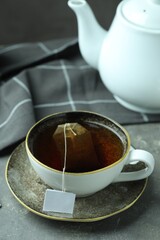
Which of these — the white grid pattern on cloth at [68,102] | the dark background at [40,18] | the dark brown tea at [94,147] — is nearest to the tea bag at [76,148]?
the dark brown tea at [94,147]

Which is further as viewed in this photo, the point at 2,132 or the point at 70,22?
the point at 70,22

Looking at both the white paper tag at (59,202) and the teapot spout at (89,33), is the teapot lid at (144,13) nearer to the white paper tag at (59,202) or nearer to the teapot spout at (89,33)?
the teapot spout at (89,33)

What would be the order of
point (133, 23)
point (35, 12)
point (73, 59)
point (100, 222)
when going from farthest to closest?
point (35, 12), point (73, 59), point (133, 23), point (100, 222)

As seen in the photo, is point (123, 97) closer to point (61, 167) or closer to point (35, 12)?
point (61, 167)

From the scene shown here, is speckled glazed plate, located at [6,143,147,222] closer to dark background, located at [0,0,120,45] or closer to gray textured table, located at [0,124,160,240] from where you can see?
gray textured table, located at [0,124,160,240]

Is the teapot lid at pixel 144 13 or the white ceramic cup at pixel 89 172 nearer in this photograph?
the white ceramic cup at pixel 89 172

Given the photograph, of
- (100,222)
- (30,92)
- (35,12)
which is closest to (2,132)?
(30,92)

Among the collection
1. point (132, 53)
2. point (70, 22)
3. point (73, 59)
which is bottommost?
point (70, 22)

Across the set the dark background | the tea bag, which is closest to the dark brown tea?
the tea bag
